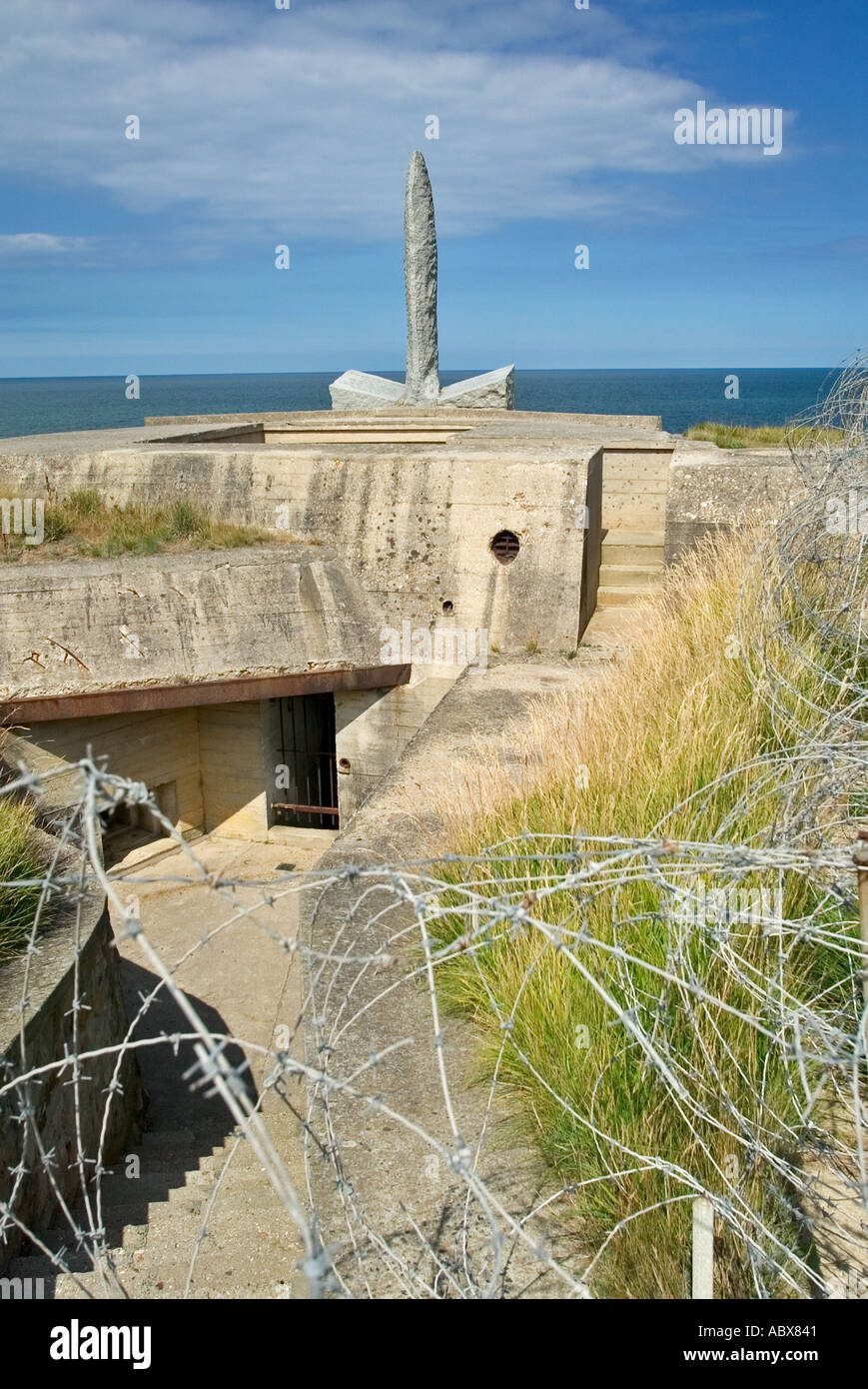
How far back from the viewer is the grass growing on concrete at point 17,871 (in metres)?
4.42

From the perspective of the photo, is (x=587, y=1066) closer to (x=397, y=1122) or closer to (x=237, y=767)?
(x=397, y=1122)

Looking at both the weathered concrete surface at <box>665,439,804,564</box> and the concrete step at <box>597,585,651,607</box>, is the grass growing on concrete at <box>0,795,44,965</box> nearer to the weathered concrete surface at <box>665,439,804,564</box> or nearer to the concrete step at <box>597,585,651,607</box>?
the weathered concrete surface at <box>665,439,804,564</box>

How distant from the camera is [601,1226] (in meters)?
2.44

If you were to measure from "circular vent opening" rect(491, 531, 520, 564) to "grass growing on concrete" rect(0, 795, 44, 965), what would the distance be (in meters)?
4.62

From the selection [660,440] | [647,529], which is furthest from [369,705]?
[660,440]

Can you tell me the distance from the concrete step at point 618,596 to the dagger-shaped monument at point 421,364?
259 inches

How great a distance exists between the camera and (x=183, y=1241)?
3484mm

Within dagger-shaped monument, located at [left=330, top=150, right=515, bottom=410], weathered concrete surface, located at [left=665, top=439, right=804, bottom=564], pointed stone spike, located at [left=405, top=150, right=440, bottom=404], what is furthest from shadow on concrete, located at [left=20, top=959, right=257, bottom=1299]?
pointed stone spike, located at [left=405, top=150, right=440, bottom=404]

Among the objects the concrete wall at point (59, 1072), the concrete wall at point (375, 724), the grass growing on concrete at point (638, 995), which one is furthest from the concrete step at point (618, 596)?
the concrete wall at point (59, 1072)

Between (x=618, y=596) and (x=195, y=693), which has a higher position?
(x=618, y=596)

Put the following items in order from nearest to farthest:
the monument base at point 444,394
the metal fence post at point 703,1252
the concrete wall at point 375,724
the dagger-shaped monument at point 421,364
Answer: the metal fence post at point 703,1252 < the concrete wall at point 375,724 < the monument base at point 444,394 < the dagger-shaped monument at point 421,364

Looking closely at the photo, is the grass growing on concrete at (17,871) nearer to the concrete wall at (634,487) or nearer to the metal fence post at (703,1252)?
the metal fence post at (703,1252)

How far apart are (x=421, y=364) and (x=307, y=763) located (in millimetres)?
8596

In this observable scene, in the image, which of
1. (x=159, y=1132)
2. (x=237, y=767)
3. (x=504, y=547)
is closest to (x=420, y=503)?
(x=504, y=547)
